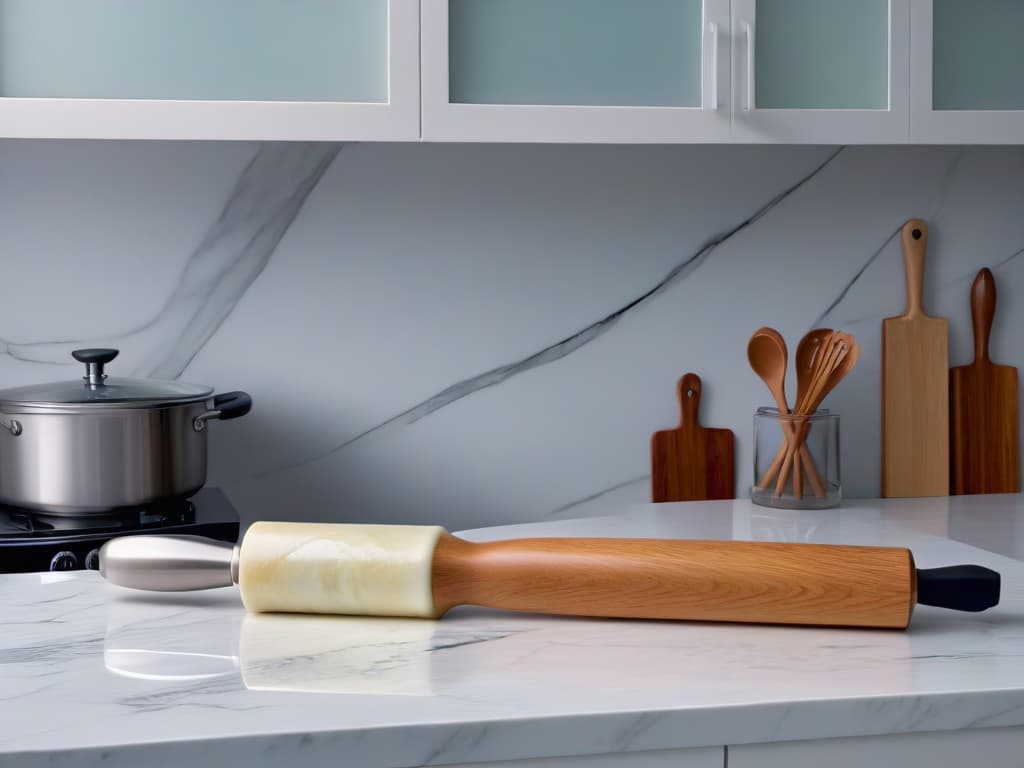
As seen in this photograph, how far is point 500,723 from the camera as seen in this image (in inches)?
31.3

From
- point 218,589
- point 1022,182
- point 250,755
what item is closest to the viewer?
point 250,755

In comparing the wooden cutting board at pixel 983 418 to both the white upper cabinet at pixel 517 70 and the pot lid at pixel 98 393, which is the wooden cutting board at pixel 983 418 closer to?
the white upper cabinet at pixel 517 70

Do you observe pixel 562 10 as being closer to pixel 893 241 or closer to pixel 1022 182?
pixel 893 241

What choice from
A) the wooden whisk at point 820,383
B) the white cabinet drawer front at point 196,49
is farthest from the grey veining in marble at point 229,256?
the wooden whisk at point 820,383

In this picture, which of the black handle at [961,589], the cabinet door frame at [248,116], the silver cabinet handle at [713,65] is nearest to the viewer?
the black handle at [961,589]

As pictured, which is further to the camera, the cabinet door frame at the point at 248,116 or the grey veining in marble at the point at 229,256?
the grey veining in marble at the point at 229,256

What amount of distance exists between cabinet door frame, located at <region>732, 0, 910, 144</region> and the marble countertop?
0.69 metres

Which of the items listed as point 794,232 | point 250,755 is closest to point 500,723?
point 250,755

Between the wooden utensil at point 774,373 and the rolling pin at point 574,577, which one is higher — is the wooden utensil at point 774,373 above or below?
above

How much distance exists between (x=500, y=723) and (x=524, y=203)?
1.11m

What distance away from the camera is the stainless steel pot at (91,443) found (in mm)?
1386

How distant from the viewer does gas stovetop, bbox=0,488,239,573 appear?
4.35ft

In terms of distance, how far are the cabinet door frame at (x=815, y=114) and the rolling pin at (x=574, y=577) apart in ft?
2.21

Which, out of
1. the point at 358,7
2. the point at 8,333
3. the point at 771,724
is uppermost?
the point at 358,7
